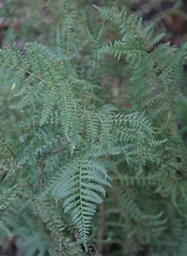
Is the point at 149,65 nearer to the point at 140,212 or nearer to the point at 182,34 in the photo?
the point at 140,212

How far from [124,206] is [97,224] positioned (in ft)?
0.68

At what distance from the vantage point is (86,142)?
142cm

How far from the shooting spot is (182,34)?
10.4 feet

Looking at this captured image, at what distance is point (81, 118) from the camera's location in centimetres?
138

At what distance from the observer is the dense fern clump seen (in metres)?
1.37

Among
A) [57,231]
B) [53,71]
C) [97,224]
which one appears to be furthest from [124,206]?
[53,71]

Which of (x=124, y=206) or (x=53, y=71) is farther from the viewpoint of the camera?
(x=124, y=206)

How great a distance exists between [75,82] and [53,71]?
78 mm

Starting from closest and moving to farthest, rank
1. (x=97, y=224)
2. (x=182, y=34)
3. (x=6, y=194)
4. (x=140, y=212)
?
(x=6, y=194) → (x=140, y=212) → (x=97, y=224) → (x=182, y=34)

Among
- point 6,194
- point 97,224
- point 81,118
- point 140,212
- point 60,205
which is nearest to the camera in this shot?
point 81,118

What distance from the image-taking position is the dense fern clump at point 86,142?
137cm

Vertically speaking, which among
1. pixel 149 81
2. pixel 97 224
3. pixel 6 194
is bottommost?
pixel 97 224

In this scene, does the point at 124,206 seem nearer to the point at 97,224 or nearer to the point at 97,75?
the point at 97,224

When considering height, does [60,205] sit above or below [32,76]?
below
